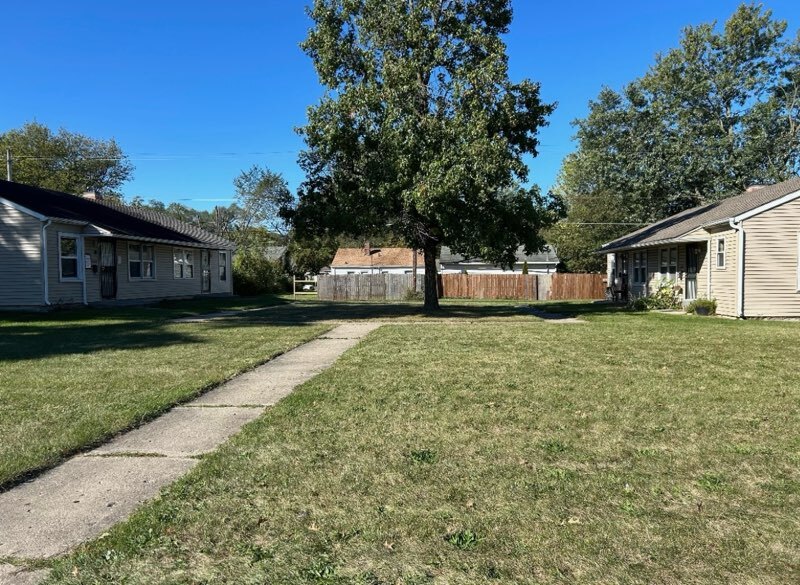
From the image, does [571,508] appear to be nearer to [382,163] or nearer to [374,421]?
[374,421]

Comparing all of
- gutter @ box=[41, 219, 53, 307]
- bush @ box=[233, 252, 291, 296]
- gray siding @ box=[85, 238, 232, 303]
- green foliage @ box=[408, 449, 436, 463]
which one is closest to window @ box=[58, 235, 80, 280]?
gray siding @ box=[85, 238, 232, 303]

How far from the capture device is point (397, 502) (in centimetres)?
368

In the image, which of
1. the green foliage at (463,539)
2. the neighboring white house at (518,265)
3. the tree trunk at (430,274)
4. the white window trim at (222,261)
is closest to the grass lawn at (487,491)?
the green foliage at (463,539)

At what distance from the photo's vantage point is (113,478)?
4152 millimetres

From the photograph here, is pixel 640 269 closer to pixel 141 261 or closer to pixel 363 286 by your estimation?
pixel 363 286

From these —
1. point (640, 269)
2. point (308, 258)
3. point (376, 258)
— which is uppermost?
point (308, 258)

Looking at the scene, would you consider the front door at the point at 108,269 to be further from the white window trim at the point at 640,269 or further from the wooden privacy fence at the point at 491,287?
the white window trim at the point at 640,269

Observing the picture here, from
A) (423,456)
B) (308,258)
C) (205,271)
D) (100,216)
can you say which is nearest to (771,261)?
(423,456)

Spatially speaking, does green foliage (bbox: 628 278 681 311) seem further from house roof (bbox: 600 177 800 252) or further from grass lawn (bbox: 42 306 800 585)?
grass lawn (bbox: 42 306 800 585)

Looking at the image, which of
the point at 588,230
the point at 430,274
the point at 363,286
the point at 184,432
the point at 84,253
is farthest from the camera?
the point at 588,230

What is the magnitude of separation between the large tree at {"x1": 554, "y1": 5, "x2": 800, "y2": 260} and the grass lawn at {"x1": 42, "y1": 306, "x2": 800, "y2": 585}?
3165 cm

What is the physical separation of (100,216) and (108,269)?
7.56 ft

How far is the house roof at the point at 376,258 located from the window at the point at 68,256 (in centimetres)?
3527

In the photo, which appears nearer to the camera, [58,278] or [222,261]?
[58,278]
